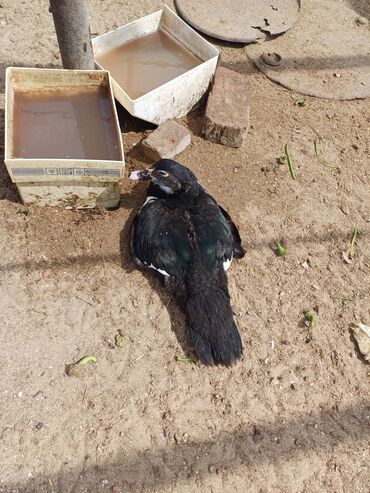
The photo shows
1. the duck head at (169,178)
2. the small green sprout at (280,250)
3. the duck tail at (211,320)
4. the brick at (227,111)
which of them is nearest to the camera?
the duck tail at (211,320)

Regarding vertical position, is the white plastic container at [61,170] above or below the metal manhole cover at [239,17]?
below

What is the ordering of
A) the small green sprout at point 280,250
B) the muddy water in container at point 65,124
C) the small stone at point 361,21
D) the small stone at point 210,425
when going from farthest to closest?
the small stone at point 361,21, the small green sprout at point 280,250, the muddy water in container at point 65,124, the small stone at point 210,425

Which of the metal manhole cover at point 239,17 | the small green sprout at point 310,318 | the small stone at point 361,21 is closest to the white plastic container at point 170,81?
the metal manhole cover at point 239,17

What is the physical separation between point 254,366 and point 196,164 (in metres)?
1.79

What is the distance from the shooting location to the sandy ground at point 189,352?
259 centimetres

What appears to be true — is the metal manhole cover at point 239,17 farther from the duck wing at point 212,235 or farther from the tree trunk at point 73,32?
the duck wing at point 212,235

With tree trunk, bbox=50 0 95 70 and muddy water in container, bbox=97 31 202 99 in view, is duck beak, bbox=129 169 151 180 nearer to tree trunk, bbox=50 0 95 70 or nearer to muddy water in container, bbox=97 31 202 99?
muddy water in container, bbox=97 31 202 99

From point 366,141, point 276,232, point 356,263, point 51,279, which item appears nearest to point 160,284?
point 51,279

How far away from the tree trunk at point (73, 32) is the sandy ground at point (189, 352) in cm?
77

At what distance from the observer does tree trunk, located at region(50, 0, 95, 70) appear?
129 inches

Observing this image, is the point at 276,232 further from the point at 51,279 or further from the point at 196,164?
the point at 51,279

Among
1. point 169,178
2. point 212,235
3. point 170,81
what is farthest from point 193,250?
point 170,81

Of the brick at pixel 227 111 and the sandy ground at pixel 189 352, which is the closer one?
the sandy ground at pixel 189 352

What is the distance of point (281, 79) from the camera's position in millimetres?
4770
